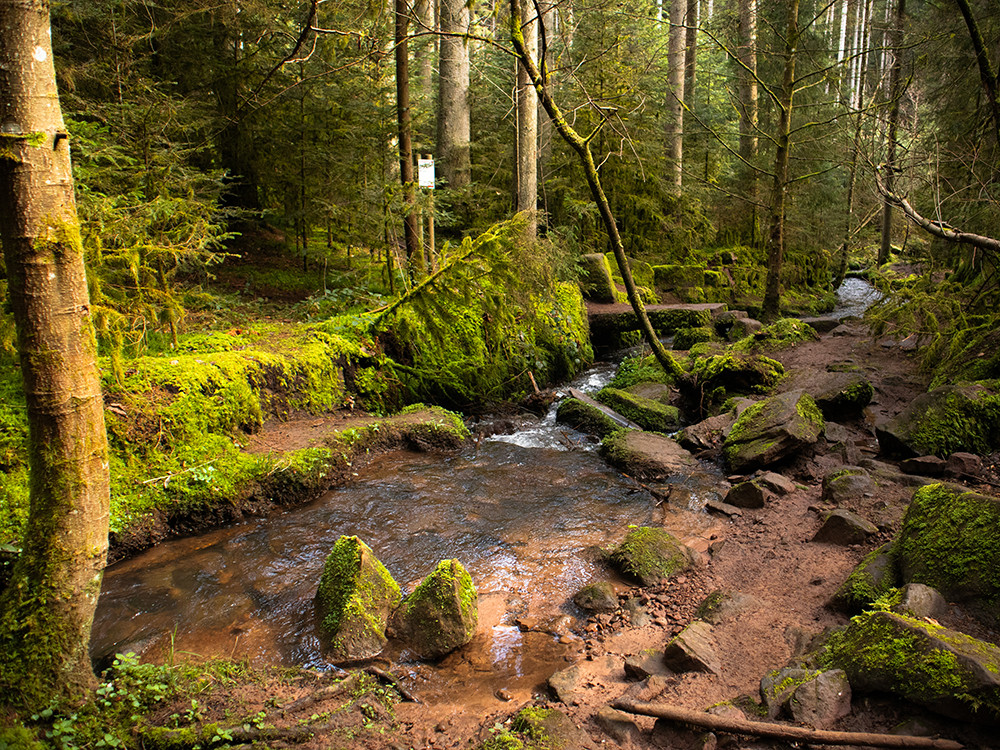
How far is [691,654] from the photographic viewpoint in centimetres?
348

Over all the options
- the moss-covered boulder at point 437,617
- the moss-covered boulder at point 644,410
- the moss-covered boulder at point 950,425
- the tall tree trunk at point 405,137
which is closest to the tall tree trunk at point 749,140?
the moss-covered boulder at point 644,410

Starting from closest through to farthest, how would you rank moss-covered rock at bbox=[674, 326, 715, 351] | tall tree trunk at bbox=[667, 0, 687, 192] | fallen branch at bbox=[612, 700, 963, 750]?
fallen branch at bbox=[612, 700, 963, 750]
moss-covered rock at bbox=[674, 326, 715, 351]
tall tree trunk at bbox=[667, 0, 687, 192]

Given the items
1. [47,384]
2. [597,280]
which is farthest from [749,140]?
[47,384]

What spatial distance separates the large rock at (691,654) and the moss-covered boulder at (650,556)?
0.96 meters

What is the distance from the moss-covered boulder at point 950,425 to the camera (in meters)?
6.32

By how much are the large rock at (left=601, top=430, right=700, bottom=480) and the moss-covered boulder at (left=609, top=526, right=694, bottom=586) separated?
193 cm

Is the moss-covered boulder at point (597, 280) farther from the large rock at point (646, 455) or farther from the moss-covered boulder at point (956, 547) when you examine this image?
the moss-covered boulder at point (956, 547)

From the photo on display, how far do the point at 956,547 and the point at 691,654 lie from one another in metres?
1.80

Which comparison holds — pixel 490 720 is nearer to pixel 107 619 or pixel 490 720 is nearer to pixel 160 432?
pixel 107 619

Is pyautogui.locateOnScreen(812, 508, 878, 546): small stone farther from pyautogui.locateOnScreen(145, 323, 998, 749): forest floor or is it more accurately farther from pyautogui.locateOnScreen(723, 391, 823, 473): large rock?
pyautogui.locateOnScreen(723, 391, 823, 473): large rock

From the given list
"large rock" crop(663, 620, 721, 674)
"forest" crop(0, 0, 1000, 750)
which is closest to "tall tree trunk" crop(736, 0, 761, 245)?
"forest" crop(0, 0, 1000, 750)

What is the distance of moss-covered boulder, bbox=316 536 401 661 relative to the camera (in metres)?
3.78

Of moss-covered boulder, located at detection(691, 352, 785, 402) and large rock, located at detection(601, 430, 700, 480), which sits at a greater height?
moss-covered boulder, located at detection(691, 352, 785, 402)

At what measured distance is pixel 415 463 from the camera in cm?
707
